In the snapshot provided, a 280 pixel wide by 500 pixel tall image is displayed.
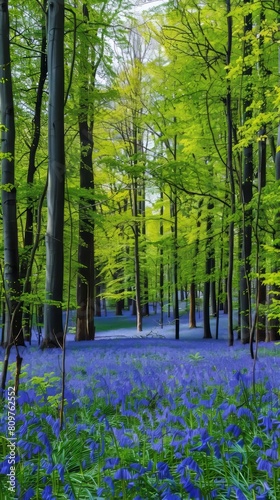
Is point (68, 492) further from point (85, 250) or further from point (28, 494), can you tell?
point (85, 250)

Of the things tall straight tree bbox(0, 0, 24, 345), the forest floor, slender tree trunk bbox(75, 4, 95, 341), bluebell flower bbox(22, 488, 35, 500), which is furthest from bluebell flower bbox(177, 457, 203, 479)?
the forest floor

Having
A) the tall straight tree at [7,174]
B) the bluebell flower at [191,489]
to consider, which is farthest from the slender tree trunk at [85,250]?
the bluebell flower at [191,489]

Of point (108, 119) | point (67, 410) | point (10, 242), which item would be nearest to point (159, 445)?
point (67, 410)

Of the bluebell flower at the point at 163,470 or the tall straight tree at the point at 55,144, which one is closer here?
the bluebell flower at the point at 163,470

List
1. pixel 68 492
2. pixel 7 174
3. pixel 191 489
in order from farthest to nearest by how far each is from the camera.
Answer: pixel 7 174
pixel 68 492
pixel 191 489

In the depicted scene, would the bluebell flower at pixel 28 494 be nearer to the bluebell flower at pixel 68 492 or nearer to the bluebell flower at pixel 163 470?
the bluebell flower at pixel 68 492

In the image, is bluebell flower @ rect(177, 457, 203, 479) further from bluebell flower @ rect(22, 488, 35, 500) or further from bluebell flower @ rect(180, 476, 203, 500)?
bluebell flower @ rect(22, 488, 35, 500)

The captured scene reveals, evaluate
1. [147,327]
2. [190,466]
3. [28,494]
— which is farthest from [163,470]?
[147,327]

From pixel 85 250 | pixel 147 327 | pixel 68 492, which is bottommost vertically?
pixel 147 327

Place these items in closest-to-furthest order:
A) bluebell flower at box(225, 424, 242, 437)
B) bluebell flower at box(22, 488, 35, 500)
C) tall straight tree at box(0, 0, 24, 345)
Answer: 1. bluebell flower at box(22, 488, 35, 500)
2. bluebell flower at box(225, 424, 242, 437)
3. tall straight tree at box(0, 0, 24, 345)

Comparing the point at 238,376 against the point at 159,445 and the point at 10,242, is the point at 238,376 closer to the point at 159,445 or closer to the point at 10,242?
the point at 159,445

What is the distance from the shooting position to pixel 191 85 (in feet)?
33.3

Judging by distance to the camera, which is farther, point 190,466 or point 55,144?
point 55,144

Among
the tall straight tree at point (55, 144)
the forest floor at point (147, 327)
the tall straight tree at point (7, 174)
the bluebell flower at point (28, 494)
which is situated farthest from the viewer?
the forest floor at point (147, 327)
